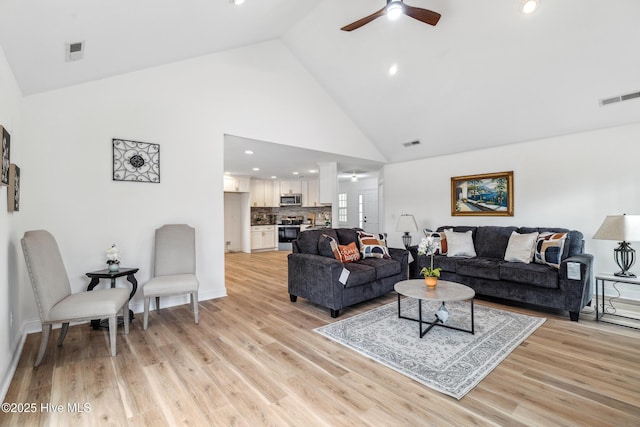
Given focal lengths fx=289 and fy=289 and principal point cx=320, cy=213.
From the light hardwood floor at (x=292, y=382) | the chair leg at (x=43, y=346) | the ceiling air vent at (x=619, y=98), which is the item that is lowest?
the light hardwood floor at (x=292, y=382)

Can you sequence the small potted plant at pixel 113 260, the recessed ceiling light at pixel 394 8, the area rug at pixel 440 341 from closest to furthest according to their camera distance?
the area rug at pixel 440 341 < the recessed ceiling light at pixel 394 8 < the small potted plant at pixel 113 260

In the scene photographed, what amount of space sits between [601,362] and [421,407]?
163 centimetres

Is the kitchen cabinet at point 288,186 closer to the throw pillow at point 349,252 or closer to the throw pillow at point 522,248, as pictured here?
the throw pillow at point 349,252

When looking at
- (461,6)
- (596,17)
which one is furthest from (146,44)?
(596,17)

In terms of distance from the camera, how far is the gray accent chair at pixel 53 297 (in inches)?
86.1

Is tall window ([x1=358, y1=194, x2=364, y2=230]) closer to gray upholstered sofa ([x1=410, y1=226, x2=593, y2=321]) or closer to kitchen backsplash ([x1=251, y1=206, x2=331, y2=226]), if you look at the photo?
kitchen backsplash ([x1=251, y1=206, x2=331, y2=226])

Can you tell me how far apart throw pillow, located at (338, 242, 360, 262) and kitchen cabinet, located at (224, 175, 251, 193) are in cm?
514

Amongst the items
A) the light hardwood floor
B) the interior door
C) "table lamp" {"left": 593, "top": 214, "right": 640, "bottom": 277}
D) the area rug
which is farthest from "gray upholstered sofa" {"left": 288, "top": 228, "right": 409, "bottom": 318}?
the interior door

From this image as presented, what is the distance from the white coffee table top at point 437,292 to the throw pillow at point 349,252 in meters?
0.92

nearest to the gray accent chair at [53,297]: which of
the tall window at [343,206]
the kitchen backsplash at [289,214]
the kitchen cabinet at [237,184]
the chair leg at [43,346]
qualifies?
the chair leg at [43,346]

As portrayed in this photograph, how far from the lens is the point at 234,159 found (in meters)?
5.89

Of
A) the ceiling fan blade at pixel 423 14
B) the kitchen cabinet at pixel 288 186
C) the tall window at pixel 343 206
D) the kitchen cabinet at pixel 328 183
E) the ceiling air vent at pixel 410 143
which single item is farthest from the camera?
the tall window at pixel 343 206

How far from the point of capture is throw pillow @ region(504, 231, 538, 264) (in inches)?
142

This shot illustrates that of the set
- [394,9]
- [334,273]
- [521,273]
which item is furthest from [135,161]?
[521,273]
